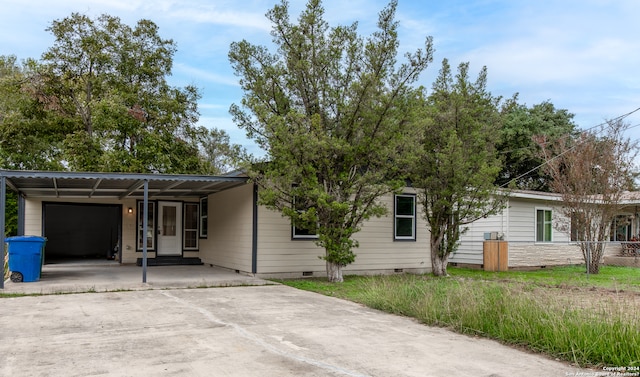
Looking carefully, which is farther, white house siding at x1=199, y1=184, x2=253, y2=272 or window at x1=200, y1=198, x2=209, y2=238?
window at x1=200, y1=198, x2=209, y2=238

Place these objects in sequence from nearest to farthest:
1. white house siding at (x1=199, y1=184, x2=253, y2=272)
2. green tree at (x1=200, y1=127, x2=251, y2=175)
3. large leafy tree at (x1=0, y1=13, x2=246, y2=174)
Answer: white house siding at (x1=199, y1=184, x2=253, y2=272), large leafy tree at (x1=0, y1=13, x2=246, y2=174), green tree at (x1=200, y1=127, x2=251, y2=175)

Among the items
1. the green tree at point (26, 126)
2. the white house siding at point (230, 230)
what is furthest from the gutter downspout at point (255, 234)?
the green tree at point (26, 126)

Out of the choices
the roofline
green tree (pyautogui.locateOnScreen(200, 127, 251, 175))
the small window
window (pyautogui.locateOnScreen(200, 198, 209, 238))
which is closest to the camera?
the roofline

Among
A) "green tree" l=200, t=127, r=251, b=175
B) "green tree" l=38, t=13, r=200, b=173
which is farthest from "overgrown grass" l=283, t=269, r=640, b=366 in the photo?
"green tree" l=200, t=127, r=251, b=175

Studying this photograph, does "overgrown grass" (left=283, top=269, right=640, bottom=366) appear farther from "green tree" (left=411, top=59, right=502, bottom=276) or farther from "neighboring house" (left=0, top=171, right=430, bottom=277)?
"green tree" (left=411, top=59, right=502, bottom=276)

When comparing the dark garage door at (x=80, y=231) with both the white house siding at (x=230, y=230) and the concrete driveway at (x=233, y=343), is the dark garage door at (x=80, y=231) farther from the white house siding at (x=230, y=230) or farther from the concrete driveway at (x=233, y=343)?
the concrete driveway at (x=233, y=343)

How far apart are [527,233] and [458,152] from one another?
6056 millimetres

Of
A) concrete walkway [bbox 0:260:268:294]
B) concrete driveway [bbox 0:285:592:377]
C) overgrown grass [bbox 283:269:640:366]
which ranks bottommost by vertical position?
concrete walkway [bbox 0:260:268:294]

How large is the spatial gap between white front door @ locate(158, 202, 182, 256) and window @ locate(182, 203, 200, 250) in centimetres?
16

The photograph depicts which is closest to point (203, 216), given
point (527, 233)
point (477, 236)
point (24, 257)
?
point (24, 257)

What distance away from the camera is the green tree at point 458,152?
11.8m

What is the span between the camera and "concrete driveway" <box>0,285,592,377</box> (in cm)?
451

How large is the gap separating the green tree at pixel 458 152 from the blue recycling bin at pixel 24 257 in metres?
8.35

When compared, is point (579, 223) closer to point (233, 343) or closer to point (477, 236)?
point (477, 236)
